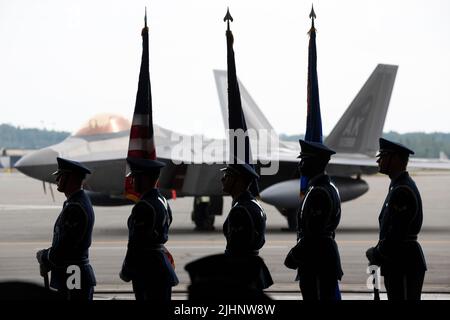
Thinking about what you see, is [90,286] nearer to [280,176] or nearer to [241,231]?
[241,231]

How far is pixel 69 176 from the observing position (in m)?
7.14

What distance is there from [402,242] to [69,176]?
104 inches

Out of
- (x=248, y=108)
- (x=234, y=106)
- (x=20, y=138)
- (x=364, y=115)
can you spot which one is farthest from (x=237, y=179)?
(x=20, y=138)

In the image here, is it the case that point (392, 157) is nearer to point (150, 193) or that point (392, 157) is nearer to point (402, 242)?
point (402, 242)

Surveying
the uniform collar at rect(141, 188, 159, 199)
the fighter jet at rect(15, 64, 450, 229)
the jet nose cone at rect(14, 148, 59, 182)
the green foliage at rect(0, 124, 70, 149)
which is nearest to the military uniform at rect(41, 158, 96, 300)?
the uniform collar at rect(141, 188, 159, 199)

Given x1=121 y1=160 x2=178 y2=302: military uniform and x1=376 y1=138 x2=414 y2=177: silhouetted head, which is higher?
x1=376 y1=138 x2=414 y2=177: silhouetted head

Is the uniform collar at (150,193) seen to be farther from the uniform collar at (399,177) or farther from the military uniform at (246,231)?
the uniform collar at (399,177)

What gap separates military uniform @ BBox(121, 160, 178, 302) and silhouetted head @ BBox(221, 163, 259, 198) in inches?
22.2

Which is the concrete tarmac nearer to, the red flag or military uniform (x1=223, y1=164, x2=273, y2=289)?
the red flag

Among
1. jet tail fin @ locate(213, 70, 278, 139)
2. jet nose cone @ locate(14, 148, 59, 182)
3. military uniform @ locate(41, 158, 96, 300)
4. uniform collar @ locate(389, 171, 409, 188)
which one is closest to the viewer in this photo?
military uniform @ locate(41, 158, 96, 300)

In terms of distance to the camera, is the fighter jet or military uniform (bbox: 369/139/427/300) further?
the fighter jet

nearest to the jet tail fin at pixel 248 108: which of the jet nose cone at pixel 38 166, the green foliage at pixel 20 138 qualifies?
the jet nose cone at pixel 38 166

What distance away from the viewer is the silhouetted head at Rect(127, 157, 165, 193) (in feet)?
23.3

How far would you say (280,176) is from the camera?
22281 millimetres
